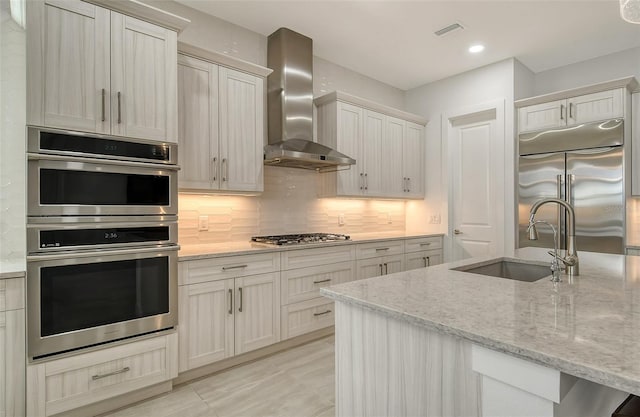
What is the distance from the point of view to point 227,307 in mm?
2492

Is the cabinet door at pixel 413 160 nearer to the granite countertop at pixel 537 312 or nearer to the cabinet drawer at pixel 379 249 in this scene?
the cabinet drawer at pixel 379 249

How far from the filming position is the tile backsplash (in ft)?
9.57

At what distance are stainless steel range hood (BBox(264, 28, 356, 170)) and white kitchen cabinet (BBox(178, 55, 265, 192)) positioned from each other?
270 mm

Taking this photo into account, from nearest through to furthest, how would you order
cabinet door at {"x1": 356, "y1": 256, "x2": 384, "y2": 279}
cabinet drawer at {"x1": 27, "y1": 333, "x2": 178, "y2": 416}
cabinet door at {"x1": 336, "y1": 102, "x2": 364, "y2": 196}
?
1. cabinet drawer at {"x1": 27, "y1": 333, "x2": 178, "y2": 416}
2. cabinet door at {"x1": 356, "y1": 256, "x2": 384, "y2": 279}
3. cabinet door at {"x1": 336, "y1": 102, "x2": 364, "y2": 196}

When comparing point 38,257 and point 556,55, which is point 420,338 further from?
point 556,55

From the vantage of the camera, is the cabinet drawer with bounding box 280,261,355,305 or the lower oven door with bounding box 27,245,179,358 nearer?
the lower oven door with bounding box 27,245,179,358

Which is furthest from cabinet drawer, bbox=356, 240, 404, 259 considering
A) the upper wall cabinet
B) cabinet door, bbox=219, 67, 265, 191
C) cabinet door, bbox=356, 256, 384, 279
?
the upper wall cabinet

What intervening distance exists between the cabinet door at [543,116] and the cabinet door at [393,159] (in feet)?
4.36

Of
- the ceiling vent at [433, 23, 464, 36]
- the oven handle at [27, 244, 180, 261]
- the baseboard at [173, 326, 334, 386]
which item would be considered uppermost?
the ceiling vent at [433, 23, 464, 36]

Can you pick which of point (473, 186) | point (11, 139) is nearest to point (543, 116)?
point (473, 186)

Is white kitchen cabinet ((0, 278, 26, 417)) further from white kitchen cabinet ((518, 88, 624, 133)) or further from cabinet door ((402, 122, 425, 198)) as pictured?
white kitchen cabinet ((518, 88, 624, 133))

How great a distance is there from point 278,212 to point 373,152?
137 centimetres

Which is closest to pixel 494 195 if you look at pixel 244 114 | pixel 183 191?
pixel 244 114

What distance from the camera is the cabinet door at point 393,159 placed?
412cm
